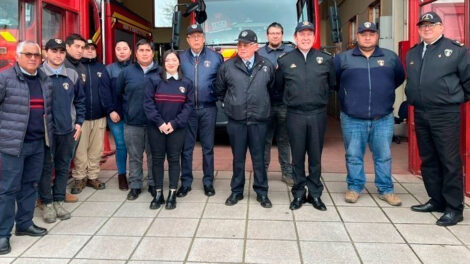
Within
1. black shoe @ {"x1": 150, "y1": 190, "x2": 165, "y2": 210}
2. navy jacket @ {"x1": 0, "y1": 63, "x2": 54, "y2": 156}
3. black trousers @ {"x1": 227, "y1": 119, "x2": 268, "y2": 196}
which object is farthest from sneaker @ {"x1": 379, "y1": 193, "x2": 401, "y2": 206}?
navy jacket @ {"x1": 0, "y1": 63, "x2": 54, "y2": 156}

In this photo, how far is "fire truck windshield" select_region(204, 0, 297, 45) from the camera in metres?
7.45

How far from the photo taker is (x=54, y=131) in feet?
14.3

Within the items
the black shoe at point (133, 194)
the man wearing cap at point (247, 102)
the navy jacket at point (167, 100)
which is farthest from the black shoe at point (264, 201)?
the black shoe at point (133, 194)

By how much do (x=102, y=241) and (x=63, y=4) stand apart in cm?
337

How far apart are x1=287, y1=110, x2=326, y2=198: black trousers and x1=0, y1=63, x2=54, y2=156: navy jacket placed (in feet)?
8.03

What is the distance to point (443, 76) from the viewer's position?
425cm

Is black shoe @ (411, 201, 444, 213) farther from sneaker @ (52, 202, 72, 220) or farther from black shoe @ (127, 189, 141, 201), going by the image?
sneaker @ (52, 202, 72, 220)

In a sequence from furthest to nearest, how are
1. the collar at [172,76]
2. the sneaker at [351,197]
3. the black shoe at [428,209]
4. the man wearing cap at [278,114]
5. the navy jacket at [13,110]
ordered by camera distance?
the man wearing cap at [278,114] < the sneaker at [351,197] < the collar at [172,76] < the black shoe at [428,209] < the navy jacket at [13,110]

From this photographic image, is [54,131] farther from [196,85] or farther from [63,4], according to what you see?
[63,4]

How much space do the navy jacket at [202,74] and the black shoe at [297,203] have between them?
1.42 metres

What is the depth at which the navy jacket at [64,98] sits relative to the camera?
436cm

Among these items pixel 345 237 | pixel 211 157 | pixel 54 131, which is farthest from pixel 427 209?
pixel 54 131

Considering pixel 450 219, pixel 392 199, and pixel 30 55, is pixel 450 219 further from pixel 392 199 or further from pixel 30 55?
pixel 30 55

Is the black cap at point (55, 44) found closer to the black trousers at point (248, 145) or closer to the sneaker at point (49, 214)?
the sneaker at point (49, 214)
